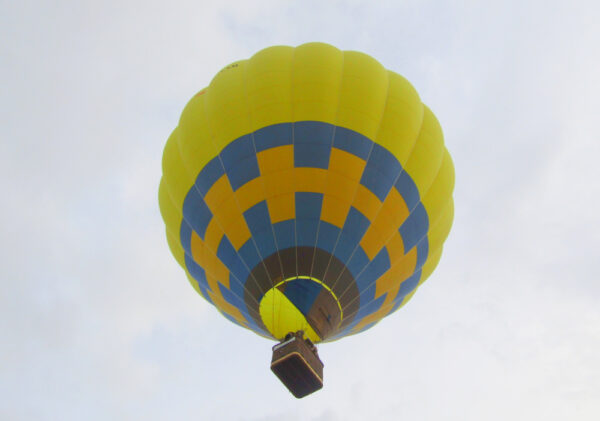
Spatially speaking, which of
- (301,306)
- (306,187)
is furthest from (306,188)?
(301,306)

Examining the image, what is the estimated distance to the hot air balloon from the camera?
290 inches

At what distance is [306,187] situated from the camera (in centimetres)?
746

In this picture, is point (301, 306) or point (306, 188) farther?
point (306, 188)

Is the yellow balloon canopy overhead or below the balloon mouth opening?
overhead

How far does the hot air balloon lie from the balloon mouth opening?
0.02 meters

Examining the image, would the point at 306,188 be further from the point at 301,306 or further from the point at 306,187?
the point at 301,306

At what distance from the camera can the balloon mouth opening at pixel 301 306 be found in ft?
23.9

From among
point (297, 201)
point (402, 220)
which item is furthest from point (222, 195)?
point (402, 220)

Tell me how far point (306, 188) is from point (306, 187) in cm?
2

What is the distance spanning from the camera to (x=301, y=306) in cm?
726

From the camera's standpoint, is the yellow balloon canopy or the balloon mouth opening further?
the yellow balloon canopy

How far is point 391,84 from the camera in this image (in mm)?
8430

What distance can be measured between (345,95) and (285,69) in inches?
44.5

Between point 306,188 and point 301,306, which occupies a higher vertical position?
point 306,188
